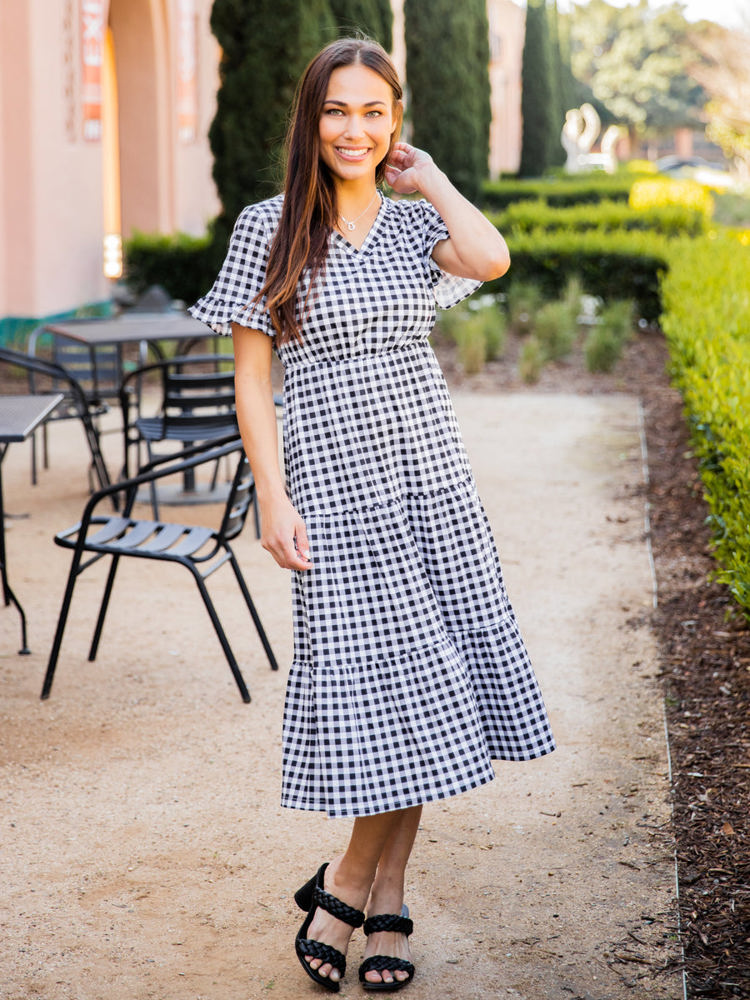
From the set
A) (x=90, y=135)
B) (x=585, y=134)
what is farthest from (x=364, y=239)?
(x=585, y=134)

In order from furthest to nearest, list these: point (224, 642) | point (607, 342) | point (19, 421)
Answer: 1. point (607, 342)
2. point (19, 421)
3. point (224, 642)

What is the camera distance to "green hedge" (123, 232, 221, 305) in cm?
1269

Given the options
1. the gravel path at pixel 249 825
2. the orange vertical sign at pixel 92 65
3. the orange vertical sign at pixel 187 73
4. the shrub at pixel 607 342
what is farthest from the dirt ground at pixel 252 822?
the orange vertical sign at pixel 187 73

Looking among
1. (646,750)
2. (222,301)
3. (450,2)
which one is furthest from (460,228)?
(450,2)

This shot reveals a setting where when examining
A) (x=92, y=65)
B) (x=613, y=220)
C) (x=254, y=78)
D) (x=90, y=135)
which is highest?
(x=92, y=65)

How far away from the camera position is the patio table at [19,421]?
3705 millimetres

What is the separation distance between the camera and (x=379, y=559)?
2318 millimetres

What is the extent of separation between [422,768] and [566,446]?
5.99 meters

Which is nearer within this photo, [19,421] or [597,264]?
[19,421]

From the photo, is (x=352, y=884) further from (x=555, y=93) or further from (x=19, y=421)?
(x=555, y=93)

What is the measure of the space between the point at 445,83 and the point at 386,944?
1666 cm

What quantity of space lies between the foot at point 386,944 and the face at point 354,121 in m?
1.46

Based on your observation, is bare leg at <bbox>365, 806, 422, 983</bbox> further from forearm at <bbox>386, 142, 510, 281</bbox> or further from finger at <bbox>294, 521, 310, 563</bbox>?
forearm at <bbox>386, 142, 510, 281</bbox>

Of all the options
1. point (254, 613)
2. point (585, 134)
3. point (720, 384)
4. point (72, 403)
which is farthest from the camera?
point (585, 134)
